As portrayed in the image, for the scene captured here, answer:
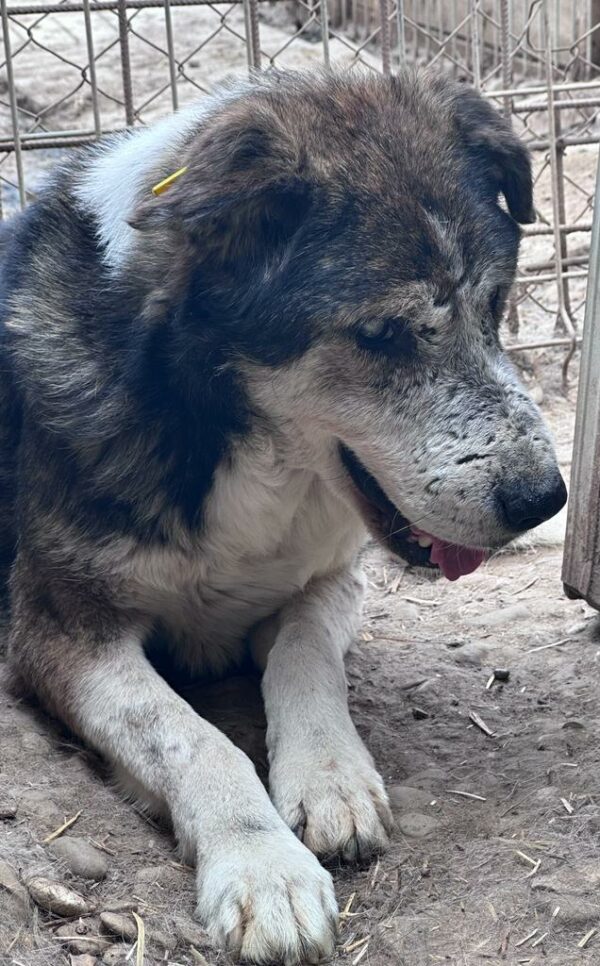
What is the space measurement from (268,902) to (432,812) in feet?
2.00

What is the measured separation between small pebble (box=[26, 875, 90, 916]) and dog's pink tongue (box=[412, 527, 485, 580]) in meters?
1.15

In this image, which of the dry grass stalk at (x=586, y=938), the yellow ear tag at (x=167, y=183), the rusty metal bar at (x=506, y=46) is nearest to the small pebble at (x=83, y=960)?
the dry grass stalk at (x=586, y=938)

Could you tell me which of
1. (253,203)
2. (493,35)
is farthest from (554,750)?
(493,35)

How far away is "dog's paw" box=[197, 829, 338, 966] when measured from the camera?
237 cm

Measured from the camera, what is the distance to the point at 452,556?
306 cm

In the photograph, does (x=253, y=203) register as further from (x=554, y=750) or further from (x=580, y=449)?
(x=554, y=750)

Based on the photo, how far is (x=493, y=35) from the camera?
8977 mm

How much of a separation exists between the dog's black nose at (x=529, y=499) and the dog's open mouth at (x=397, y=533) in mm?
269

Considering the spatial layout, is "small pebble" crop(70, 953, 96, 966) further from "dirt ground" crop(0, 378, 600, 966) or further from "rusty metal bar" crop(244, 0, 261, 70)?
"rusty metal bar" crop(244, 0, 261, 70)

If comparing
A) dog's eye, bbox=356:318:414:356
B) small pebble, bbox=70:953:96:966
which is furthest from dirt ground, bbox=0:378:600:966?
dog's eye, bbox=356:318:414:356

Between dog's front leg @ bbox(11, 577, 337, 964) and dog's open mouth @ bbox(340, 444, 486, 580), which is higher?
dog's open mouth @ bbox(340, 444, 486, 580)

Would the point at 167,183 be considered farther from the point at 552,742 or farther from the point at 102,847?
the point at 552,742

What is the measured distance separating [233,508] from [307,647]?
44 cm

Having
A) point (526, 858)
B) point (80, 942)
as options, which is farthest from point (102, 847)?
point (526, 858)
